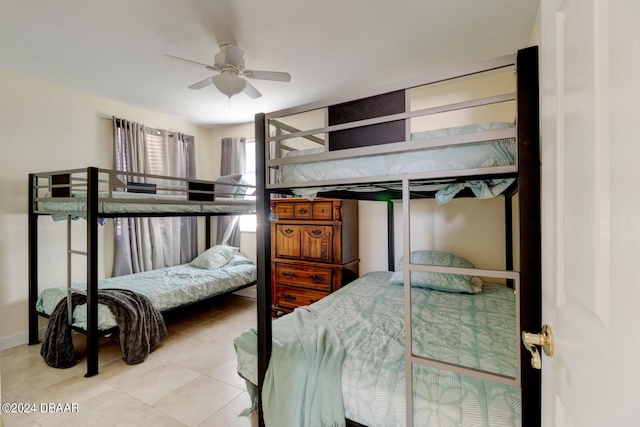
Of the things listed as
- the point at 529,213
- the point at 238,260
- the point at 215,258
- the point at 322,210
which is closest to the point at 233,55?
the point at 322,210

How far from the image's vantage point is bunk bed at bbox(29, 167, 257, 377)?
232cm

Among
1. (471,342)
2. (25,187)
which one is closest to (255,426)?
(471,342)

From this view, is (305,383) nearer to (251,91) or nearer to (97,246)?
(97,246)

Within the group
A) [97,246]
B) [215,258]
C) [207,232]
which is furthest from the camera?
[207,232]

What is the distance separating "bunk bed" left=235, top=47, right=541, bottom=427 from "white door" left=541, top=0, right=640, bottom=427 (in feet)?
0.90

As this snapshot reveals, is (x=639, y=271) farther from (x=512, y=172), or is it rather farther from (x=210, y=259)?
(x=210, y=259)

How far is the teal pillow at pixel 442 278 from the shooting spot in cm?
244

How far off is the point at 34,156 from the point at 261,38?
257cm

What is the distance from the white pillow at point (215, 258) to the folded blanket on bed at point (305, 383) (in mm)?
2572

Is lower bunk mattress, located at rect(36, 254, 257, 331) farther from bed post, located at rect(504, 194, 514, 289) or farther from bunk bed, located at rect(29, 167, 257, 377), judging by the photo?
bed post, located at rect(504, 194, 514, 289)

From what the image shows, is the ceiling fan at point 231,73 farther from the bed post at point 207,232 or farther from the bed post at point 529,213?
the bed post at point 207,232

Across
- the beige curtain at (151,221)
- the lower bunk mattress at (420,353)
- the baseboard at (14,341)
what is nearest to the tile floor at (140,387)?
the baseboard at (14,341)

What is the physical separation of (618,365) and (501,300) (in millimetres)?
2183

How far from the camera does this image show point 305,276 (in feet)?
10.7
